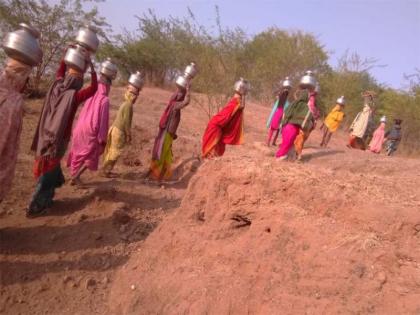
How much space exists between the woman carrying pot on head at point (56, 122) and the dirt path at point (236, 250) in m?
0.37

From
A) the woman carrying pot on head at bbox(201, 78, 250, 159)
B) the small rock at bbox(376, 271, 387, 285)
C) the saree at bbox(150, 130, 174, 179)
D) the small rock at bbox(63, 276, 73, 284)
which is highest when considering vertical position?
the woman carrying pot on head at bbox(201, 78, 250, 159)

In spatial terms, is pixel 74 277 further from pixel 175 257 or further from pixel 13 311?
pixel 175 257

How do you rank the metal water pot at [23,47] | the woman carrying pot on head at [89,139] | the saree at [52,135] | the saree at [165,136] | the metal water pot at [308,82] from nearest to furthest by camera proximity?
the metal water pot at [23,47] → the saree at [52,135] → the woman carrying pot on head at [89,139] → the metal water pot at [308,82] → the saree at [165,136]

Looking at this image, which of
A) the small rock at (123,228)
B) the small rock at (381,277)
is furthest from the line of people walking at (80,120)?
the small rock at (381,277)

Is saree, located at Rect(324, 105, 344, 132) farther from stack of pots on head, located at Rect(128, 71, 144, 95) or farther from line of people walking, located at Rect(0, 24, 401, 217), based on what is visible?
stack of pots on head, located at Rect(128, 71, 144, 95)

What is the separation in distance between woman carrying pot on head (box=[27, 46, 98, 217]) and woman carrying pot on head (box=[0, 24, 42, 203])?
2.56ft

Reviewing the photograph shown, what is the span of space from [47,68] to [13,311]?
10083mm

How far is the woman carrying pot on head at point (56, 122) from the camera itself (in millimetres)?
4133

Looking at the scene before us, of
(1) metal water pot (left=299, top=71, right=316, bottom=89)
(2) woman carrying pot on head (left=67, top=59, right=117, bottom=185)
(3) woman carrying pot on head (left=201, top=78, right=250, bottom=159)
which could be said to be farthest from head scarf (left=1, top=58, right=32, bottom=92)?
(1) metal water pot (left=299, top=71, right=316, bottom=89)

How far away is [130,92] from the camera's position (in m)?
6.43

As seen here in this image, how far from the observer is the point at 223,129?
6.82 m

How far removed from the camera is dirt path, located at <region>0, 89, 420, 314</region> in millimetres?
2461

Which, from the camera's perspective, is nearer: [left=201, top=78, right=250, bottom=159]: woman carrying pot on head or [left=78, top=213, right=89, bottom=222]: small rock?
[left=78, top=213, right=89, bottom=222]: small rock

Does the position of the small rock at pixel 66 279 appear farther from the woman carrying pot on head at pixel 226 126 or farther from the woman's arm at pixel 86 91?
the woman carrying pot on head at pixel 226 126
